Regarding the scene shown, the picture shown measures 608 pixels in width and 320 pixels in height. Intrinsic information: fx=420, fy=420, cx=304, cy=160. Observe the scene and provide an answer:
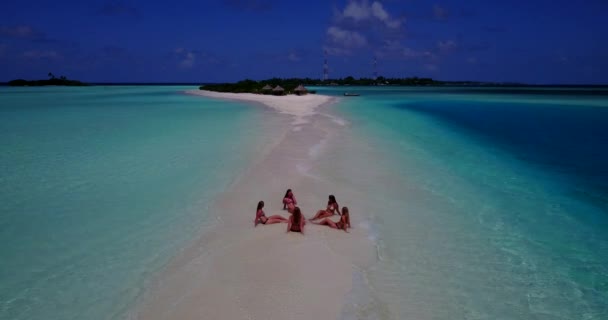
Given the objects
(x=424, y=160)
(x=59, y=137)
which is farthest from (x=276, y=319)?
(x=59, y=137)

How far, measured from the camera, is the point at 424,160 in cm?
1418

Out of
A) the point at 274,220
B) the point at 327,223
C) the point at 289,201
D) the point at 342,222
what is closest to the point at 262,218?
the point at 274,220

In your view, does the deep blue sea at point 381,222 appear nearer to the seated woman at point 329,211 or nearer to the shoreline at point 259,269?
the shoreline at point 259,269

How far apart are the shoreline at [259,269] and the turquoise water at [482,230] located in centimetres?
42

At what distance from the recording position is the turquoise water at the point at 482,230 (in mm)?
5215

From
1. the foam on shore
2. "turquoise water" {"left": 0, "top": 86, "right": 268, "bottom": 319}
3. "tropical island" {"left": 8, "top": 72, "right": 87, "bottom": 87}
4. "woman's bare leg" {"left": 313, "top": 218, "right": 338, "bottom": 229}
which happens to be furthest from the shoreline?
"tropical island" {"left": 8, "top": 72, "right": 87, "bottom": 87}

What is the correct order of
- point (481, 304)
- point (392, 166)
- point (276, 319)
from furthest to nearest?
point (392, 166) → point (481, 304) → point (276, 319)

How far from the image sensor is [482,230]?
25.0ft

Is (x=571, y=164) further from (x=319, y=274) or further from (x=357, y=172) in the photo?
(x=319, y=274)

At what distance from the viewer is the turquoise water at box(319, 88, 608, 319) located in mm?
5215

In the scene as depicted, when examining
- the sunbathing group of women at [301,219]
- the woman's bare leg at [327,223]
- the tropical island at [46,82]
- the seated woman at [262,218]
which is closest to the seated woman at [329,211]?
the sunbathing group of women at [301,219]

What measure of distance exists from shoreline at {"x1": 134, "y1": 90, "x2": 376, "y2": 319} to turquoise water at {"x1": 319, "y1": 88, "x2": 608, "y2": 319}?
1.38 ft

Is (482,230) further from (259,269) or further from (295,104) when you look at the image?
(295,104)

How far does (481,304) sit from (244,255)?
10.8 feet
